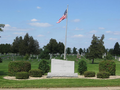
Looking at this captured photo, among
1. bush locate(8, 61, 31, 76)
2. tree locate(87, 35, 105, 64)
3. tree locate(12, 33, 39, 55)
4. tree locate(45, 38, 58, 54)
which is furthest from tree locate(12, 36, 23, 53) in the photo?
bush locate(8, 61, 31, 76)

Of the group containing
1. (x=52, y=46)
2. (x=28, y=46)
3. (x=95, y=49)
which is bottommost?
(x=95, y=49)

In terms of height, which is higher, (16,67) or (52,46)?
(52,46)

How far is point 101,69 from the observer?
1711 cm

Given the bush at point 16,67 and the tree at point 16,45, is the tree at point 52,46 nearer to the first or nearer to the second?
the tree at point 16,45

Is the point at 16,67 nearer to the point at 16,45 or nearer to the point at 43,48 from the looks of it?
the point at 43,48

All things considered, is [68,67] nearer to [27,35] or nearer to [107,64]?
[107,64]

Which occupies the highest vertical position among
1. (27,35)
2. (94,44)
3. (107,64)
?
(27,35)

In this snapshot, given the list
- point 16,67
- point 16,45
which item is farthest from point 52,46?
point 16,67

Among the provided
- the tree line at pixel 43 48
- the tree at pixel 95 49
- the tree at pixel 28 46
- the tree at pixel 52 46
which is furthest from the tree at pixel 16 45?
the tree at pixel 95 49

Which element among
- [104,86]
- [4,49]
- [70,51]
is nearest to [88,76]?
[104,86]

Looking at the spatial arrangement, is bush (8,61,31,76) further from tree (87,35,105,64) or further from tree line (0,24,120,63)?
tree (87,35,105,64)

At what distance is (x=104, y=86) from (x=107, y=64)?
8267 mm

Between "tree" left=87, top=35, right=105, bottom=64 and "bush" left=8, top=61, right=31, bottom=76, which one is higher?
"tree" left=87, top=35, right=105, bottom=64

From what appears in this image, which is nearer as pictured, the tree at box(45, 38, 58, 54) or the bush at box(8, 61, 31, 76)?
the bush at box(8, 61, 31, 76)
